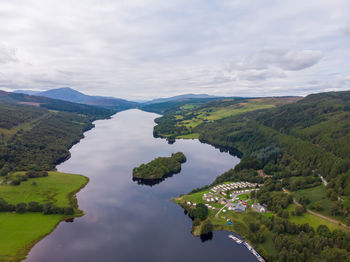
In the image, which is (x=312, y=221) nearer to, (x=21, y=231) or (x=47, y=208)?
(x=47, y=208)

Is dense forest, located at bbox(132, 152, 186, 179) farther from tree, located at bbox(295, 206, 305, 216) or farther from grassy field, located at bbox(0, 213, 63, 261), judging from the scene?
tree, located at bbox(295, 206, 305, 216)

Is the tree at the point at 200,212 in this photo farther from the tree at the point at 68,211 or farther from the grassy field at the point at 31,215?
the tree at the point at 68,211

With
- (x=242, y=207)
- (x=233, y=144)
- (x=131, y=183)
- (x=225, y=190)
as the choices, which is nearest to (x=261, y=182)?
(x=225, y=190)

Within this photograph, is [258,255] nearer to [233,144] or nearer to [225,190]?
[225,190]

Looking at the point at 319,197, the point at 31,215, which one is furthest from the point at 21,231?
the point at 319,197

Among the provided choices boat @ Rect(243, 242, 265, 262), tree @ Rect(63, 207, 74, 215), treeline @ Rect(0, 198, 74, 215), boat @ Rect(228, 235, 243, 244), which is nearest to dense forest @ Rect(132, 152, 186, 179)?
tree @ Rect(63, 207, 74, 215)
